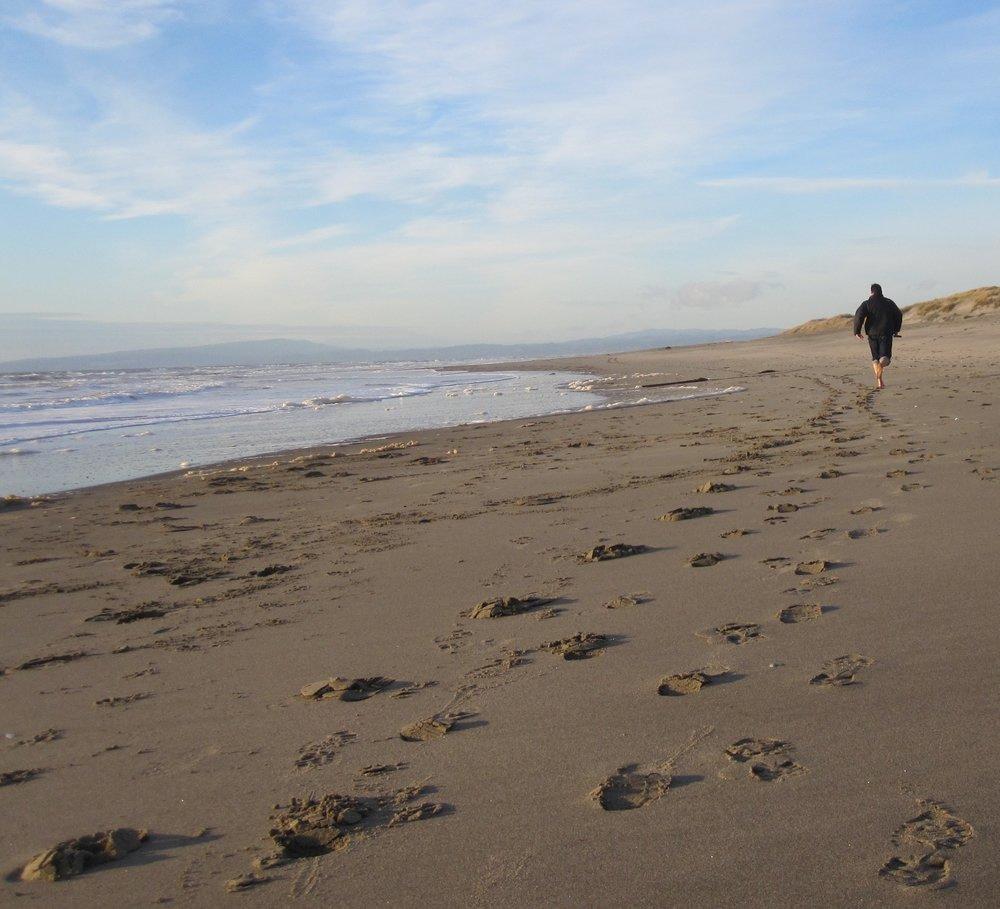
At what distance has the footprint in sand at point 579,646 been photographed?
3.39 metres

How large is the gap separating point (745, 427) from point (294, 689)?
27.2 ft

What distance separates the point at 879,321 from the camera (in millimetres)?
12945

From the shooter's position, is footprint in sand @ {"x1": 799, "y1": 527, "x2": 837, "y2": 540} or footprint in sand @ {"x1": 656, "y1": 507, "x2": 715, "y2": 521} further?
footprint in sand @ {"x1": 656, "y1": 507, "x2": 715, "y2": 521}

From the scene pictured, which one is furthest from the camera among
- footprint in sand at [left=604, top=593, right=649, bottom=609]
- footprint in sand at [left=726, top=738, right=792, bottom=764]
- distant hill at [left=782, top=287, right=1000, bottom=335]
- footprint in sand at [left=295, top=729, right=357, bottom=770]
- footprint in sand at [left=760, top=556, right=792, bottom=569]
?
distant hill at [left=782, top=287, right=1000, bottom=335]

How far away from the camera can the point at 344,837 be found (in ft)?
7.32

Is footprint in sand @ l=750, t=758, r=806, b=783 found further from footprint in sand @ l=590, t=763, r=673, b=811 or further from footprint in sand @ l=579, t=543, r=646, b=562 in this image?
footprint in sand @ l=579, t=543, r=646, b=562

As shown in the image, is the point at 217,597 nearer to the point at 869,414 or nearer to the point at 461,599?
Answer: the point at 461,599

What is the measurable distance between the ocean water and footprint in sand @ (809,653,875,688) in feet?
26.4

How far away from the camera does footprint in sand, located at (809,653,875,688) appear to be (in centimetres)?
289

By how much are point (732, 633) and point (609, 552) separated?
149cm

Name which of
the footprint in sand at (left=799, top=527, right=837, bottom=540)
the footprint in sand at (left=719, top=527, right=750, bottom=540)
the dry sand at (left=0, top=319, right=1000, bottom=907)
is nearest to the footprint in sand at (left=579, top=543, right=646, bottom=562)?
the dry sand at (left=0, top=319, right=1000, bottom=907)

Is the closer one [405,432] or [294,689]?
[294,689]

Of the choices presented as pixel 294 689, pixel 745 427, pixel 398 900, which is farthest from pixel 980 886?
pixel 745 427

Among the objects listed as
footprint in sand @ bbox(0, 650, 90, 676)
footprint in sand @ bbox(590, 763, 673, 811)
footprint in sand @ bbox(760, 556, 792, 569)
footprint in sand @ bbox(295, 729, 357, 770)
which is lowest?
footprint in sand @ bbox(0, 650, 90, 676)
